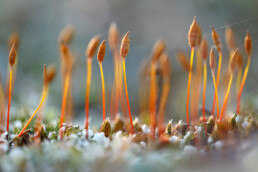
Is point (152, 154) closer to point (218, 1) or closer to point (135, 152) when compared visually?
point (135, 152)

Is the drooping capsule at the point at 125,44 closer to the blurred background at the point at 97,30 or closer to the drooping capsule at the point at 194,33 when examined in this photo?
the drooping capsule at the point at 194,33

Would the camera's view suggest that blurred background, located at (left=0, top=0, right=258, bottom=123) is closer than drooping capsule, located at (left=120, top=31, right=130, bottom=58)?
No

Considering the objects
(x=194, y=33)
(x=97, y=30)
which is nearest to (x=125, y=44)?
(x=194, y=33)

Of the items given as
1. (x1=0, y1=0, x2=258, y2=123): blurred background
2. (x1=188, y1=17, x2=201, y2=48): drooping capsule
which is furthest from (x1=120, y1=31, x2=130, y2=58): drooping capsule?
(x1=0, y1=0, x2=258, y2=123): blurred background

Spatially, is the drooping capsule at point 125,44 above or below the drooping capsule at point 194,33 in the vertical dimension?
below

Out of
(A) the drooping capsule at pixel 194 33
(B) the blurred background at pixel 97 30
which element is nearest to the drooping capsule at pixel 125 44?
(A) the drooping capsule at pixel 194 33

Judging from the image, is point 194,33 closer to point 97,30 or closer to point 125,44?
point 125,44

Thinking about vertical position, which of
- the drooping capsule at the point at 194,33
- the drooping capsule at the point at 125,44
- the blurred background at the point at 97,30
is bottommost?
the drooping capsule at the point at 125,44

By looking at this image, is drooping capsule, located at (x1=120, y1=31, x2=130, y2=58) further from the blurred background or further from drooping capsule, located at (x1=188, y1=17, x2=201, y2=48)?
the blurred background

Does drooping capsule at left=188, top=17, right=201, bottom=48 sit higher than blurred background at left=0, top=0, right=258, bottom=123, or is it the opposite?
blurred background at left=0, top=0, right=258, bottom=123

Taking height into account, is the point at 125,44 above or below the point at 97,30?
below
